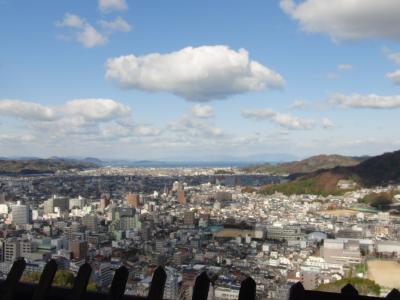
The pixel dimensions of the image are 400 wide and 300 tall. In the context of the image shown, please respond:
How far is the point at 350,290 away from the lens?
80 centimetres

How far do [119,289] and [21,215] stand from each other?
15.0 metres

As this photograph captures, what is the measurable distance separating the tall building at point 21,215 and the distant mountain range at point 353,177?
14335mm

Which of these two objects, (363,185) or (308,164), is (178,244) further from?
(308,164)

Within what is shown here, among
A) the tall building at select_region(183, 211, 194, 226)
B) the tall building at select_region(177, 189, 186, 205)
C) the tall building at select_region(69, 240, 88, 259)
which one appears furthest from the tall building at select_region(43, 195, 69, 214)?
the tall building at select_region(69, 240, 88, 259)

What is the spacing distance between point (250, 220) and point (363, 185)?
10209 mm

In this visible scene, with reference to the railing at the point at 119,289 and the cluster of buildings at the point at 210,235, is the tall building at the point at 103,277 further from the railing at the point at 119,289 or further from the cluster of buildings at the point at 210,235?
the railing at the point at 119,289

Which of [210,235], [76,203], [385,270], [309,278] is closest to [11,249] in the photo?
[309,278]

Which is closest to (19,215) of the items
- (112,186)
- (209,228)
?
(209,228)

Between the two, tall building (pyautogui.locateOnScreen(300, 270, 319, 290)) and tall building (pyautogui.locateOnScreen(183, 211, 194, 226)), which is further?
tall building (pyautogui.locateOnScreen(183, 211, 194, 226))

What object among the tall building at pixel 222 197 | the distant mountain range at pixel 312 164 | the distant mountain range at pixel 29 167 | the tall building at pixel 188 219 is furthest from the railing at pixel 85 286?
the distant mountain range at pixel 312 164

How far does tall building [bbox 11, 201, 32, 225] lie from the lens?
14125 millimetres

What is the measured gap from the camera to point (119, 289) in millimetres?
890

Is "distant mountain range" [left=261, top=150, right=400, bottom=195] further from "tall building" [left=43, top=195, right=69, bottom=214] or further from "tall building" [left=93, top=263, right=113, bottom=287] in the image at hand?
"tall building" [left=93, top=263, right=113, bottom=287]

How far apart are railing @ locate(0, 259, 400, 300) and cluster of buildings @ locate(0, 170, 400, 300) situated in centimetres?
114
